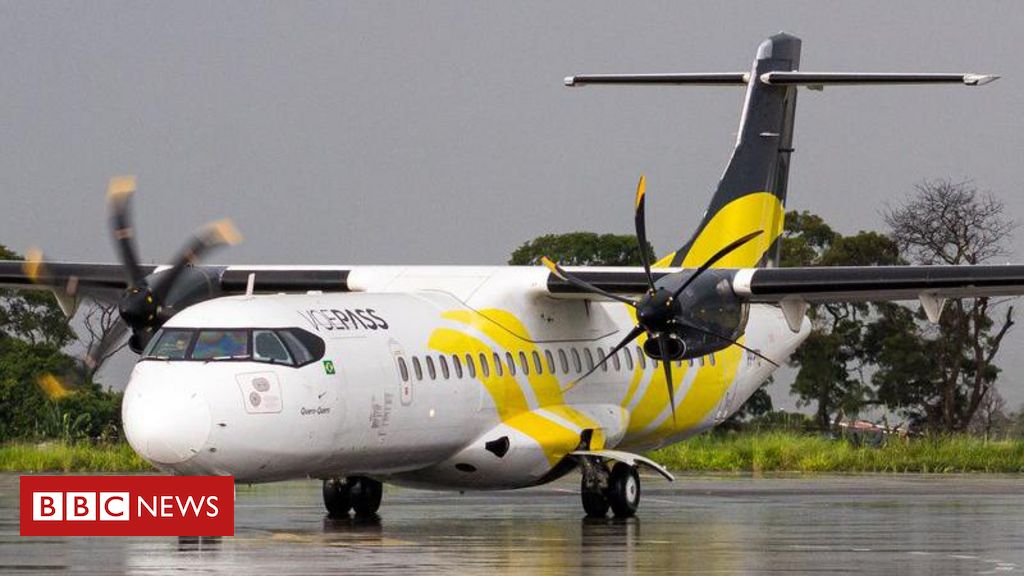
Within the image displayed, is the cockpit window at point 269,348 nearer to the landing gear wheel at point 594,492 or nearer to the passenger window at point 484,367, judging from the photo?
the passenger window at point 484,367

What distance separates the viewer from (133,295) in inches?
845

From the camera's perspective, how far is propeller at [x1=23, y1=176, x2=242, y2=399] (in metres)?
21.4

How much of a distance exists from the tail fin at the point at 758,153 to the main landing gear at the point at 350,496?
6.01 meters

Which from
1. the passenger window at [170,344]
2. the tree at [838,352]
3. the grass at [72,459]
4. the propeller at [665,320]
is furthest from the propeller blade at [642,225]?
the tree at [838,352]

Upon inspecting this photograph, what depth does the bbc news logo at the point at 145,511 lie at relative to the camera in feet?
60.2

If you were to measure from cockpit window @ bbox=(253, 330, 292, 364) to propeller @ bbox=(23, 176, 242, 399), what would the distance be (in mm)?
3125

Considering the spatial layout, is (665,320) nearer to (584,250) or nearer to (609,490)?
(609,490)

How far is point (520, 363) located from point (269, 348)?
4594mm

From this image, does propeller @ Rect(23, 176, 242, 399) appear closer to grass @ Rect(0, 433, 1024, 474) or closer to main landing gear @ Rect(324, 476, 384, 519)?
main landing gear @ Rect(324, 476, 384, 519)

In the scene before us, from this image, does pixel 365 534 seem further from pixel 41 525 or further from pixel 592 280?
pixel 592 280

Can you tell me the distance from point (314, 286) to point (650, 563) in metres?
9.15

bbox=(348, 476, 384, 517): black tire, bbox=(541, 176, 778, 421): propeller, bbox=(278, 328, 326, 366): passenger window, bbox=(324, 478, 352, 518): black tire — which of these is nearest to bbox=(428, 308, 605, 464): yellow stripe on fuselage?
bbox=(541, 176, 778, 421): propeller

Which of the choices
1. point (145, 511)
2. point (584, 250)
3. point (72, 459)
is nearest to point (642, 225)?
point (145, 511)

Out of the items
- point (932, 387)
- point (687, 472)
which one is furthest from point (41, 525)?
point (932, 387)
